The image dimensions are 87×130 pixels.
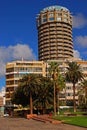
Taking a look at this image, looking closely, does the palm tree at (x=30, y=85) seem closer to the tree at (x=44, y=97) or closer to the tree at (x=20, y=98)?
the tree at (x=44, y=97)

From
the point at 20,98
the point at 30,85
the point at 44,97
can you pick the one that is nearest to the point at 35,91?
the point at 30,85

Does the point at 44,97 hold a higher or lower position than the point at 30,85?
lower

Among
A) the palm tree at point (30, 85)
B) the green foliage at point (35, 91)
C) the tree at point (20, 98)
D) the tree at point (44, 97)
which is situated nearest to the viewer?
the palm tree at point (30, 85)

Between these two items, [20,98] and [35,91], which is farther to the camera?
[20,98]

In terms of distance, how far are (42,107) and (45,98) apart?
3361 millimetres

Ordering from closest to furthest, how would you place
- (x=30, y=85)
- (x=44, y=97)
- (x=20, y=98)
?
(x=30, y=85) → (x=44, y=97) → (x=20, y=98)

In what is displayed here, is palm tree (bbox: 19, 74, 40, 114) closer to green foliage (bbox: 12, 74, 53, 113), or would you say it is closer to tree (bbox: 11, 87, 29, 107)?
green foliage (bbox: 12, 74, 53, 113)

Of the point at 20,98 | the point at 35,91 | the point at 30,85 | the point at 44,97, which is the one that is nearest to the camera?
the point at 30,85

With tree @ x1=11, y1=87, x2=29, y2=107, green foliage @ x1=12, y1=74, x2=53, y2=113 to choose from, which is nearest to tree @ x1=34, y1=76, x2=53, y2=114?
green foliage @ x1=12, y1=74, x2=53, y2=113

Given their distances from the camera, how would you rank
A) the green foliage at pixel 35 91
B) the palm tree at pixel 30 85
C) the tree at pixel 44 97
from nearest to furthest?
the palm tree at pixel 30 85, the green foliage at pixel 35 91, the tree at pixel 44 97

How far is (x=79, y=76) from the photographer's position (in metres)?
129

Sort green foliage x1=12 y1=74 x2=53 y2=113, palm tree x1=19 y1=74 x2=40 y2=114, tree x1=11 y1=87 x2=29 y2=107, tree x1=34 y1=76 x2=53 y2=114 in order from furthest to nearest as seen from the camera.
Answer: tree x1=11 y1=87 x2=29 y2=107 < tree x1=34 y1=76 x2=53 y2=114 < green foliage x1=12 y1=74 x2=53 y2=113 < palm tree x1=19 y1=74 x2=40 y2=114

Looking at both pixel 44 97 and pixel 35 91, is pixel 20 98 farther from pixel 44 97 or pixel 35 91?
pixel 35 91

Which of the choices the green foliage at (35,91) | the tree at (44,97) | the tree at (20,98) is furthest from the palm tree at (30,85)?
the tree at (20,98)
